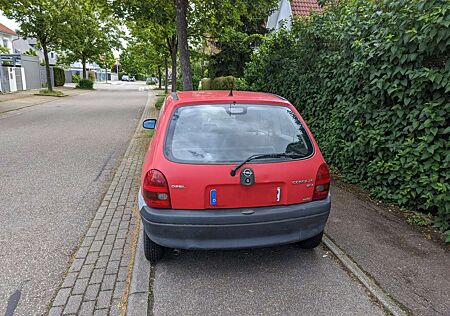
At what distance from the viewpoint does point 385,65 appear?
Answer: 448 cm

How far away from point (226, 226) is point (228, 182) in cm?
36

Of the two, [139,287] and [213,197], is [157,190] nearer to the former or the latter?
[213,197]

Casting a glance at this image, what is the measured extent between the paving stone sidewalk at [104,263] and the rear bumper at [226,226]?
22.3 inches

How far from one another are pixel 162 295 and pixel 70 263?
111 centimetres

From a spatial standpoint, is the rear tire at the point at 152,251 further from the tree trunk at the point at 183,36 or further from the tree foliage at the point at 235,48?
the tree foliage at the point at 235,48

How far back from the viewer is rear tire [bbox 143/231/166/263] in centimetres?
325

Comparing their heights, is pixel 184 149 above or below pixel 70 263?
above

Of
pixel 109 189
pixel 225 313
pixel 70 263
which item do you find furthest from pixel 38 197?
pixel 225 313

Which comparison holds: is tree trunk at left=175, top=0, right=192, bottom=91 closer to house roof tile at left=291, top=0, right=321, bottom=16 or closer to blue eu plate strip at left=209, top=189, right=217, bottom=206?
house roof tile at left=291, top=0, right=321, bottom=16

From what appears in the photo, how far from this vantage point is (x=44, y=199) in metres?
5.04

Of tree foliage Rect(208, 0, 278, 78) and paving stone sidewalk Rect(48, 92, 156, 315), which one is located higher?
tree foliage Rect(208, 0, 278, 78)

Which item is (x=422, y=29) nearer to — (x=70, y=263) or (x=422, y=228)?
(x=422, y=228)

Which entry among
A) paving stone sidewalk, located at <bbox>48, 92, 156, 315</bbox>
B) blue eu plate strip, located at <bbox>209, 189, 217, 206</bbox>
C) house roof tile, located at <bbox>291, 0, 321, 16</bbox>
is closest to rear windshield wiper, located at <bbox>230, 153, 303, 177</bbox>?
blue eu plate strip, located at <bbox>209, 189, 217, 206</bbox>

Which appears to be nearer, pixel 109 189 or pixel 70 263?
pixel 70 263
